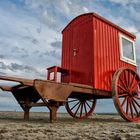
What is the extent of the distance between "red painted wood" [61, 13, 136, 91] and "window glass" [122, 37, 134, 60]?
1.45 ft

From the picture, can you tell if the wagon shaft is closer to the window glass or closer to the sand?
the sand

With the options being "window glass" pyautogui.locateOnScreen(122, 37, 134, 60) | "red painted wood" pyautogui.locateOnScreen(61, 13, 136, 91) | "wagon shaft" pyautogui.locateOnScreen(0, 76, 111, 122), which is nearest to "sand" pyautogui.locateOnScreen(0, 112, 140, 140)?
"wagon shaft" pyautogui.locateOnScreen(0, 76, 111, 122)

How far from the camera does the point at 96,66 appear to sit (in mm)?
8531

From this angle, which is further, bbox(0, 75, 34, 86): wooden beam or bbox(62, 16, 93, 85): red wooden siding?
bbox(62, 16, 93, 85): red wooden siding

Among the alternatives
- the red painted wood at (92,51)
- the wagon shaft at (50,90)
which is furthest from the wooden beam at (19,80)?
the red painted wood at (92,51)

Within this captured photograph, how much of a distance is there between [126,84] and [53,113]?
3.74m

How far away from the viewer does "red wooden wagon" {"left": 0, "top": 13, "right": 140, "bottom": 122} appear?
8208mm

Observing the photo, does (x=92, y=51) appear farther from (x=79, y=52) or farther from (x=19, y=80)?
(x=19, y=80)

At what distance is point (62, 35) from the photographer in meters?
10.4

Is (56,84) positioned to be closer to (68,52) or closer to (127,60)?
(68,52)

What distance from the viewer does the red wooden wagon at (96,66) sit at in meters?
8.21

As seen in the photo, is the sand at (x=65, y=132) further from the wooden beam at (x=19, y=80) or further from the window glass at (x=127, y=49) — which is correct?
the window glass at (x=127, y=49)

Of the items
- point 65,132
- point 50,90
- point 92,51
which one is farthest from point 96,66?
point 65,132

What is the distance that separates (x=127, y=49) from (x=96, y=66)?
2459 millimetres
